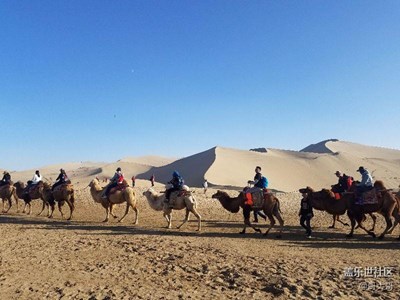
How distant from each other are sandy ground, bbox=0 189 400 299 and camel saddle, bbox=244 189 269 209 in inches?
45.1

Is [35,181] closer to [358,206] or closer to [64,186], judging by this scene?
[64,186]

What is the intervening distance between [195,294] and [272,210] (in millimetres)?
7145

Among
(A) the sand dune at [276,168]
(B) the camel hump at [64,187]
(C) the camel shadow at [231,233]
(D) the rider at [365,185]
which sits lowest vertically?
(C) the camel shadow at [231,233]

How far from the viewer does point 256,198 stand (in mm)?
13641

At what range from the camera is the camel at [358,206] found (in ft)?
42.7

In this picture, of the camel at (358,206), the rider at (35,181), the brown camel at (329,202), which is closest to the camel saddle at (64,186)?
the rider at (35,181)

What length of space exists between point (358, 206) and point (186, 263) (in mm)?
7414

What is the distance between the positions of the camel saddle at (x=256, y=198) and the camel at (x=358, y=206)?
1703 mm

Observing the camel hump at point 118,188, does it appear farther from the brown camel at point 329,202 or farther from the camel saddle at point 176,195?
Answer: the brown camel at point 329,202

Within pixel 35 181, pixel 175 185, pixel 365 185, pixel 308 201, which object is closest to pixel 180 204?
pixel 175 185

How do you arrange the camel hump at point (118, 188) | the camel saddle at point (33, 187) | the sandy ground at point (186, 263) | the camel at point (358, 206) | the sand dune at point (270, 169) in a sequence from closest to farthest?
the sandy ground at point (186, 263) → the camel at point (358, 206) → the camel hump at point (118, 188) → the camel saddle at point (33, 187) → the sand dune at point (270, 169)

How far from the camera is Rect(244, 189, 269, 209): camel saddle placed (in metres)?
13.6

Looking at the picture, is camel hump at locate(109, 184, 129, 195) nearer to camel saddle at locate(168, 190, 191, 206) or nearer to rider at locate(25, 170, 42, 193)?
camel saddle at locate(168, 190, 191, 206)

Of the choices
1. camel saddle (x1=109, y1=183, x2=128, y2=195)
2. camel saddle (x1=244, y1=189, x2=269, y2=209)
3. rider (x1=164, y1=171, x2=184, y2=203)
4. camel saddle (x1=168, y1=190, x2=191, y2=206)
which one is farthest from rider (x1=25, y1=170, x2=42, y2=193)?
camel saddle (x1=244, y1=189, x2=269, y2=209)
